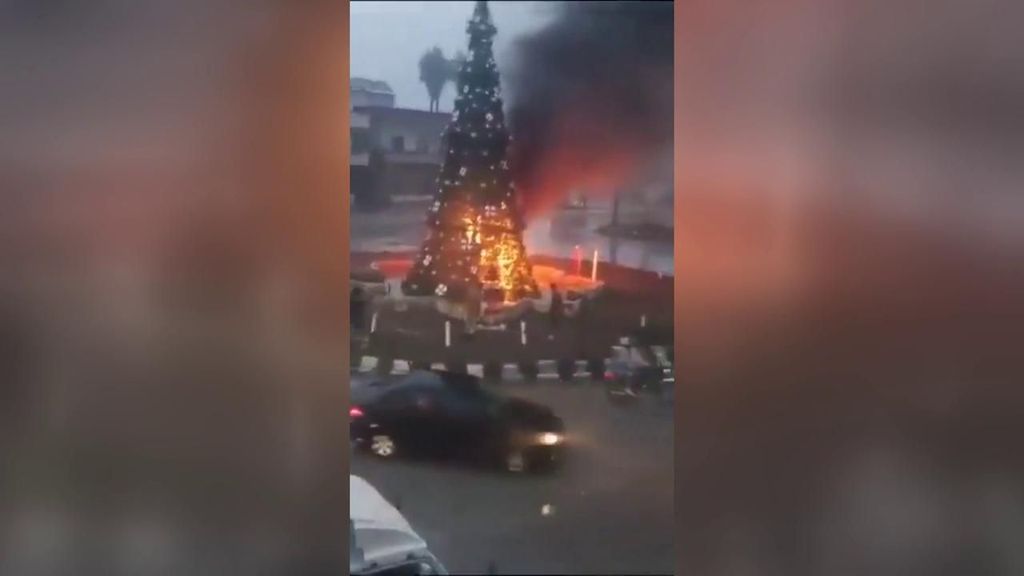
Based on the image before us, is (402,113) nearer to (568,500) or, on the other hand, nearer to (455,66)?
(455,66)

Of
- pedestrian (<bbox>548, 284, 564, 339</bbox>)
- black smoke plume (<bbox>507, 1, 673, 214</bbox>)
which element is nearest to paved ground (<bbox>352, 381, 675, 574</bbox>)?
pedestrian (<bbox>548, 284, 564, 339</bbox>)

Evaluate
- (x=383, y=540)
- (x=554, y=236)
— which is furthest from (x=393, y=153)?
(x=383, y=540)

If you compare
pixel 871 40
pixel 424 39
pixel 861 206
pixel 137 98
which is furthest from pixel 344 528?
pixel 424 39

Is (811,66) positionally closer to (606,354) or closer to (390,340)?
(606,354)

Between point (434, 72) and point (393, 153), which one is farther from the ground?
point (434, 72)

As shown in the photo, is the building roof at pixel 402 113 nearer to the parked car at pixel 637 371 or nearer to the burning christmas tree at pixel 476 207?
the burning christmas tree at pixel 476 207

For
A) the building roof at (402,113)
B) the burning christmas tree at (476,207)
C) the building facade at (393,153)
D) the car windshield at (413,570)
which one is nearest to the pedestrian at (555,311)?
the burning christmas tree at (476,207)
